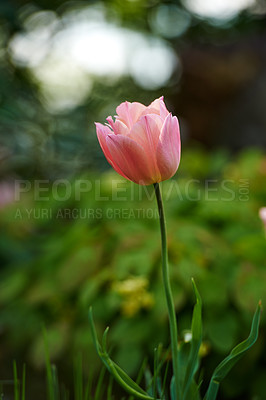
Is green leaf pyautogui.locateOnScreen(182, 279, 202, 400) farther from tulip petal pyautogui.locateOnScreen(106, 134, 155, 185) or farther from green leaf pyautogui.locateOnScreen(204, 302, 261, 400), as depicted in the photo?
tulip petal pyautogui.locateOnScreen(106, 134, 155, 185)

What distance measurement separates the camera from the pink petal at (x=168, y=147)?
0.62 meters

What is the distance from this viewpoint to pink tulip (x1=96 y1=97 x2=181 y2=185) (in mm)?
613

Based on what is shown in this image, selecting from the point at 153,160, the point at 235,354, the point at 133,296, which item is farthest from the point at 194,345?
the point at 133,296

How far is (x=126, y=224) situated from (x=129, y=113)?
1.10 metres

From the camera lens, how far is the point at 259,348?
1.29 meters

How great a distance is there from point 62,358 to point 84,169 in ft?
5.64

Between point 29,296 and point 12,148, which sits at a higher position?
point 12,148

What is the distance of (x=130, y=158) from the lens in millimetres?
620

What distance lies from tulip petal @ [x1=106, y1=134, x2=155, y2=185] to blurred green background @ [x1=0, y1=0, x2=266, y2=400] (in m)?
0.53

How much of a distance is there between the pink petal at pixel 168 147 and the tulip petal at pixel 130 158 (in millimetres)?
20

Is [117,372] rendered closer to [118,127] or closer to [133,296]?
[118,127]

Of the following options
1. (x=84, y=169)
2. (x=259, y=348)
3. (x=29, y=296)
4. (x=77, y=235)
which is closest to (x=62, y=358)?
(x=29, y=296)

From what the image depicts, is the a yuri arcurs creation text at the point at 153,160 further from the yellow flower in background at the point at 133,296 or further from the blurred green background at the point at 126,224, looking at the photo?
the yellow flower in background at the point at 133,296

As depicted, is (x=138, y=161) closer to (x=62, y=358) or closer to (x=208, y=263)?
(x=208, y=263)
